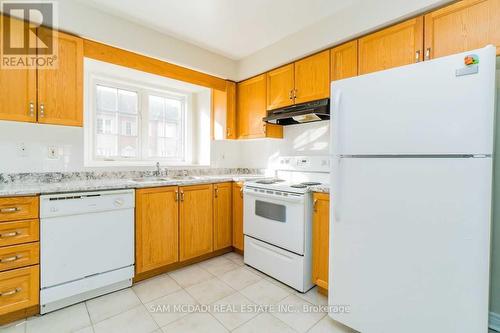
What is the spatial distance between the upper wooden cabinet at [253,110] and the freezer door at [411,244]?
146 centimetres

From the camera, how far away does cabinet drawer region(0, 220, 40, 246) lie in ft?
5.09

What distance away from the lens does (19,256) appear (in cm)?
160

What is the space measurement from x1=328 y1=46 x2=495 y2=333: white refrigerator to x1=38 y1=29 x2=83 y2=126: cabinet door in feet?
7.20

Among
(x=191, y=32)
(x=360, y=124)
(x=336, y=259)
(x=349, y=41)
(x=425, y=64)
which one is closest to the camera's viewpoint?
(x=425, y=64)

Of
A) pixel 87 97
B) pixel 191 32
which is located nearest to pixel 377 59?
pixel 191 32

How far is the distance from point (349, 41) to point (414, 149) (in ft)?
4.30

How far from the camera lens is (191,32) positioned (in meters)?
2.49

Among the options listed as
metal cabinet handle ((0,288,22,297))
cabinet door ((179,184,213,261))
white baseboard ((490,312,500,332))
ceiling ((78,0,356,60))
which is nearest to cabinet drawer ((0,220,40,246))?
metal cabinet handle ((0,288,22,297))

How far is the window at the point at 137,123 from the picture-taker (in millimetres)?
2689

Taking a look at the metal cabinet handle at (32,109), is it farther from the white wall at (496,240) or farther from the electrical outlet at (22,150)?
the white wall at (496,240)

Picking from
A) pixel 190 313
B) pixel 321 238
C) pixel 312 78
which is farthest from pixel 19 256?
pixel 312 78

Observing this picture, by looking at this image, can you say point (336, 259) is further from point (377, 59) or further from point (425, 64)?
point (377, 59)

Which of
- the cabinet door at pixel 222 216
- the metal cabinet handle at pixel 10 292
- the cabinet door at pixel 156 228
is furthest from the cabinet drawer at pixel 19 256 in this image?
the cabinet door at pixel 222 216

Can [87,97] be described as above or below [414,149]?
above
